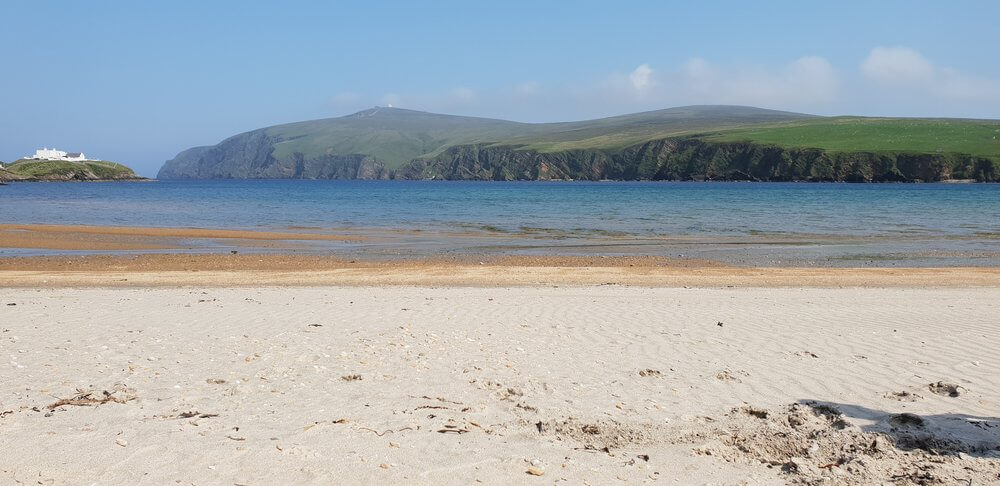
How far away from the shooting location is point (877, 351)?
9.51 metres

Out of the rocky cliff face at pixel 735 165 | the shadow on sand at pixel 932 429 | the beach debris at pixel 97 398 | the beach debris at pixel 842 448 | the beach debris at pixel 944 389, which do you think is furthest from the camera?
the rocky cliff face at pixel 735 165

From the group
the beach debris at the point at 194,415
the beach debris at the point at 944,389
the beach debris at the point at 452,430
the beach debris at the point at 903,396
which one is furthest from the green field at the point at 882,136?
the beach debris at the point at 194,415

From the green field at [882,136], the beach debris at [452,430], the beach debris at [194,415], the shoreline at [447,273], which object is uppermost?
the green field at [882,136]

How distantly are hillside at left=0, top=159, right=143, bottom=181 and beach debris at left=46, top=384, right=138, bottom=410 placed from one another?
169445mm

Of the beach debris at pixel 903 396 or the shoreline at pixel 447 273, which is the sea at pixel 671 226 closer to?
the shoreline at pixel 447 273

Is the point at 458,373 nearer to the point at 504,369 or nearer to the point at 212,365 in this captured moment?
the point at 504,369

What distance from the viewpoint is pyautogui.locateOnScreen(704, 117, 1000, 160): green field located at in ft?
456

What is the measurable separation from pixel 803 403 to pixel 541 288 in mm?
10703

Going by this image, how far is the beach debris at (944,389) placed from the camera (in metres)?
7.34

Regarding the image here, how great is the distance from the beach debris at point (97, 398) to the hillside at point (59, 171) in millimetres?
169445

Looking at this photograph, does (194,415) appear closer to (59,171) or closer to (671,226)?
(671,226)

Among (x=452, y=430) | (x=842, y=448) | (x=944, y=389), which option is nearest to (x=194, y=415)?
(x=452, y=430)

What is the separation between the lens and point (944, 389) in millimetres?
7480

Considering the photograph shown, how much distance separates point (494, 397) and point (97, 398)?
3.51 meters
